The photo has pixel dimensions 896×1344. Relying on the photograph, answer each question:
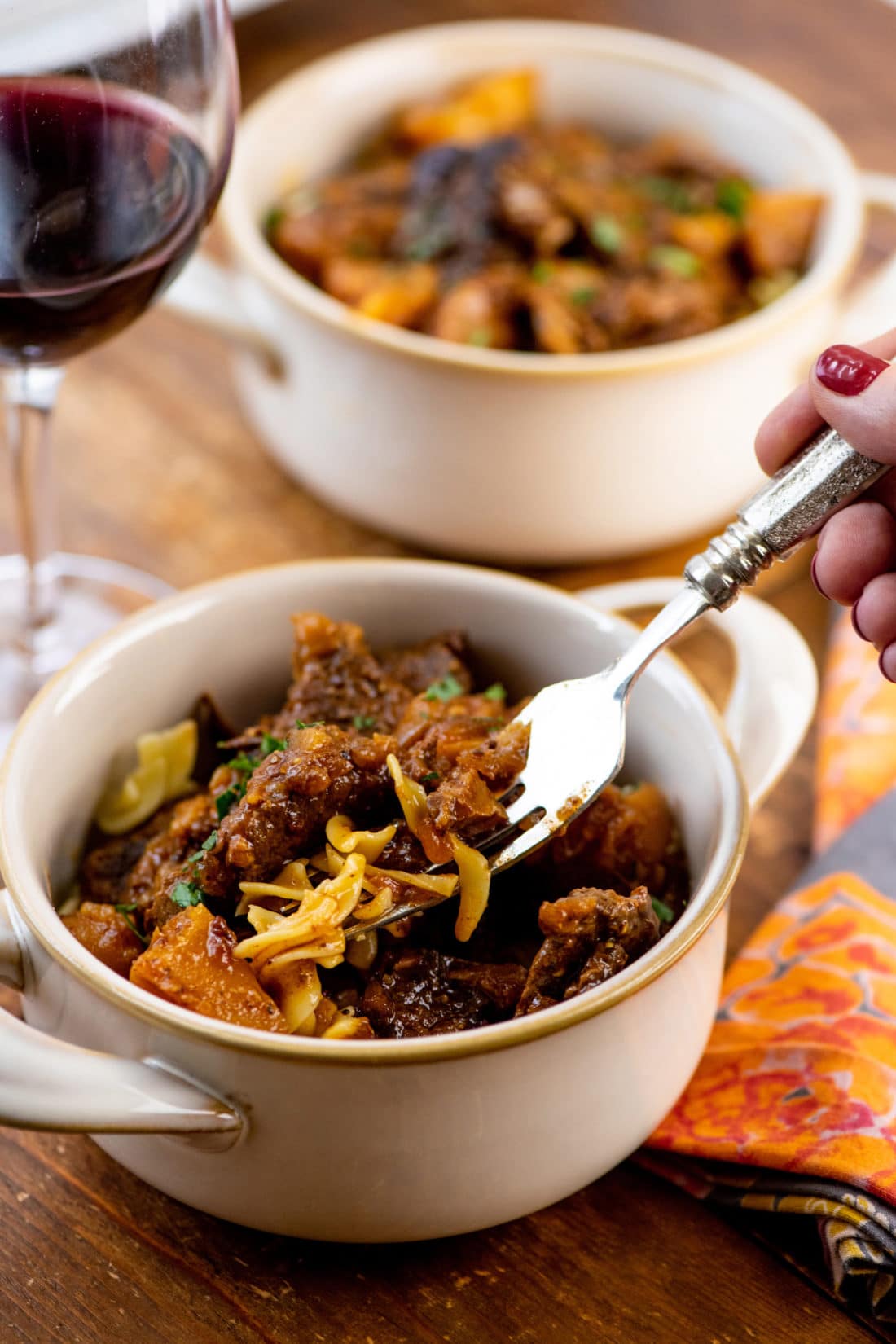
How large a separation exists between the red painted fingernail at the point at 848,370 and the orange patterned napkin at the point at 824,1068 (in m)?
0.60

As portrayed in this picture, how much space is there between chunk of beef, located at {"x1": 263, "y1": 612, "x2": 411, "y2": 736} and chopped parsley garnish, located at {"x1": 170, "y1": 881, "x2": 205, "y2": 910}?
237 mm

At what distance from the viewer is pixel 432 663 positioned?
159cm

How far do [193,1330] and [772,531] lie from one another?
822 mm

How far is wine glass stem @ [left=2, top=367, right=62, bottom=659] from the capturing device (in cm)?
181

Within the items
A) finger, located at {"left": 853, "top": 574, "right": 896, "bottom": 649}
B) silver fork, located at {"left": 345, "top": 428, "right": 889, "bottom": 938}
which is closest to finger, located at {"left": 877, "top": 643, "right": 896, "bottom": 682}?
finger, located at {"left": 853, "top": 574, "right": 896, "bottom": 649}

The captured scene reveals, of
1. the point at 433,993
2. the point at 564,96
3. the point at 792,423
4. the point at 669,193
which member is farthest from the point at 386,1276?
the point at 564,96

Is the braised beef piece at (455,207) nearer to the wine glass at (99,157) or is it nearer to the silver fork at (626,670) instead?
the wine glass at (99,157)

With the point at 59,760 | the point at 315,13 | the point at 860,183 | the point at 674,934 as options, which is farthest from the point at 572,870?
the point at 315,13

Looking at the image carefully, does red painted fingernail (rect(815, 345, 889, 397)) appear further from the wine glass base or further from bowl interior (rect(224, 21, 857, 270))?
bowl interior (rect(224, 21, 857, 270))

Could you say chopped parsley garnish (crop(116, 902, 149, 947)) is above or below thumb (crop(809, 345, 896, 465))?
below

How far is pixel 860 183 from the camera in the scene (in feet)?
7.53

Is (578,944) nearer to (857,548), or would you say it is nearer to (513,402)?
(857,548)

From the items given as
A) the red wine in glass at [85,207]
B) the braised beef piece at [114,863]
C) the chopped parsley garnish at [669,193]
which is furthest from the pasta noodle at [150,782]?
the chopped parsley garnish at [669,193]

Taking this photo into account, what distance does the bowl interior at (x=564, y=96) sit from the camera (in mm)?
2418
